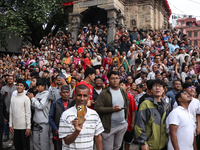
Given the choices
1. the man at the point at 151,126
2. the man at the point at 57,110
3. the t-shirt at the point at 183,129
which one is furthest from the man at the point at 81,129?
the man at the point at 57,110

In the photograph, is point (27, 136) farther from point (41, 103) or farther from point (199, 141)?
point (199, 141)

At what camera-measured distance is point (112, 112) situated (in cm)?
350

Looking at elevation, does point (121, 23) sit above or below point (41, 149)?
above

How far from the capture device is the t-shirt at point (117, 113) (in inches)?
141

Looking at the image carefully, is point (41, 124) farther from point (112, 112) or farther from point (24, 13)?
point (24, 13)

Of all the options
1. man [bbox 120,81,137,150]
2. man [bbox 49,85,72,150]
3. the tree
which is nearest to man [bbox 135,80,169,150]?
man [bbox 120,81,137,150]

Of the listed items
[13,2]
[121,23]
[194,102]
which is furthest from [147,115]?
[13,2]

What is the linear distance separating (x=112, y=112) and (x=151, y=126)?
806 millimetres

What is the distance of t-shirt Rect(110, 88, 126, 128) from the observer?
3.57 metres

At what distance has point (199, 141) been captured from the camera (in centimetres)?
441

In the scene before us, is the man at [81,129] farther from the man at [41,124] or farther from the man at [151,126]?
the man at [41,124]

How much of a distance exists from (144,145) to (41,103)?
93.1 inches

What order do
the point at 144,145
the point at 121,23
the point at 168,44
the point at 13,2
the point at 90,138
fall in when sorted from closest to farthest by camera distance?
1. the point at 90,138
2. the point at 144,145
3. the point at 168,44
4. the point at 121,23
5. the point at 13,2

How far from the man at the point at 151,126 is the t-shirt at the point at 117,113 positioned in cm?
63
